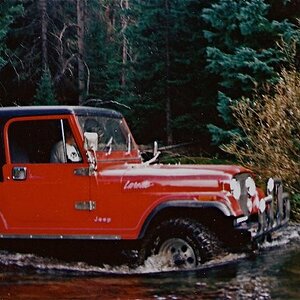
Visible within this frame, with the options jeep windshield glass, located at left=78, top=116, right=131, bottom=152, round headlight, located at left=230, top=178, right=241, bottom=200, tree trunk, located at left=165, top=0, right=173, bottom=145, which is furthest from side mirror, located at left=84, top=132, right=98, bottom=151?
tree trunk, located at left=165, top=0, right=173, bottom=145

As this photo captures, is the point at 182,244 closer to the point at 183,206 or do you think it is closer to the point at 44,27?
the point at 183,206

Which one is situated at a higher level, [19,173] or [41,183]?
[19,173]

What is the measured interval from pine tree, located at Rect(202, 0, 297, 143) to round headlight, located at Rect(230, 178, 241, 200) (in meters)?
8.72

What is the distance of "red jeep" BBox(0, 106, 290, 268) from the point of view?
314 inches

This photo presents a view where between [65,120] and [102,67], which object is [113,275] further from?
[102,67]

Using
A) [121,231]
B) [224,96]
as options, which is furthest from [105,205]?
[224,96]

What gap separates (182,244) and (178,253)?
0.40 feet

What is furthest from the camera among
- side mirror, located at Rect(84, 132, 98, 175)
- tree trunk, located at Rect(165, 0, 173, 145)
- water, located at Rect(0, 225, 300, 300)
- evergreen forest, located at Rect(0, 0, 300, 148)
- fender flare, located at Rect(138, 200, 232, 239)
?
tree trunk, located at Rect(165, 0, 173, 145)

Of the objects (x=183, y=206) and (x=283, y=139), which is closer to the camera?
(x=183, y=206)

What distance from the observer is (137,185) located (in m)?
8.06

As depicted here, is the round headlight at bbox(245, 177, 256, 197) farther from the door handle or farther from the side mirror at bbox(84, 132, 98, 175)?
the door handle

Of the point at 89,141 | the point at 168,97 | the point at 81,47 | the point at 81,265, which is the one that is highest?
the point at 81,47

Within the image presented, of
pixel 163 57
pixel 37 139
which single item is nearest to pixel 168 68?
pixel 163 57

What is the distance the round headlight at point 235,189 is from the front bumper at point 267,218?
0.26 meters
